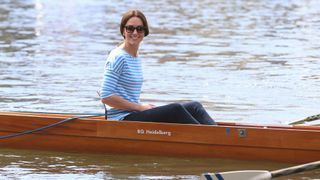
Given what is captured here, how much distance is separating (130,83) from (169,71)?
30.0 feet

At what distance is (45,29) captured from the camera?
31281mm

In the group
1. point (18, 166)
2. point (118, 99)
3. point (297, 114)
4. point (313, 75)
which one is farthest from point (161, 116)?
point (313, 75)

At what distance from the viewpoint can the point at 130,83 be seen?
10.0 metres

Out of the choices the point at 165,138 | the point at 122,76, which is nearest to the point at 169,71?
the point at 165,138

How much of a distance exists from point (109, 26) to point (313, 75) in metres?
15.6

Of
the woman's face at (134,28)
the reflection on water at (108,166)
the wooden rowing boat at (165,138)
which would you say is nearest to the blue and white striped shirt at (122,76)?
the woman's face at (134,28)

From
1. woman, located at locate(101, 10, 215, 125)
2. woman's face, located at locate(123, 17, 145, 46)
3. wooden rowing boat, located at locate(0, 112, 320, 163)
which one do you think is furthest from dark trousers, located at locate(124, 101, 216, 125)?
woman's face, located at locate(123, 17, 145, 46)

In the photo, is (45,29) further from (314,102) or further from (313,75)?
(314,102)

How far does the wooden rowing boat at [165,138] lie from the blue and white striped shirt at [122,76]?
35cm

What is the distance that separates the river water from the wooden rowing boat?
0.42 feet

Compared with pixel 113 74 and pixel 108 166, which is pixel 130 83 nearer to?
pixel 113 74

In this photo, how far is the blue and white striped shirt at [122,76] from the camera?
9.95 meters

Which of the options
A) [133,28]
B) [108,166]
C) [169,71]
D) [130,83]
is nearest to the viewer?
[133,28]

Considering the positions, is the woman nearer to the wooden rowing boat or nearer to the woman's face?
the woman's face
